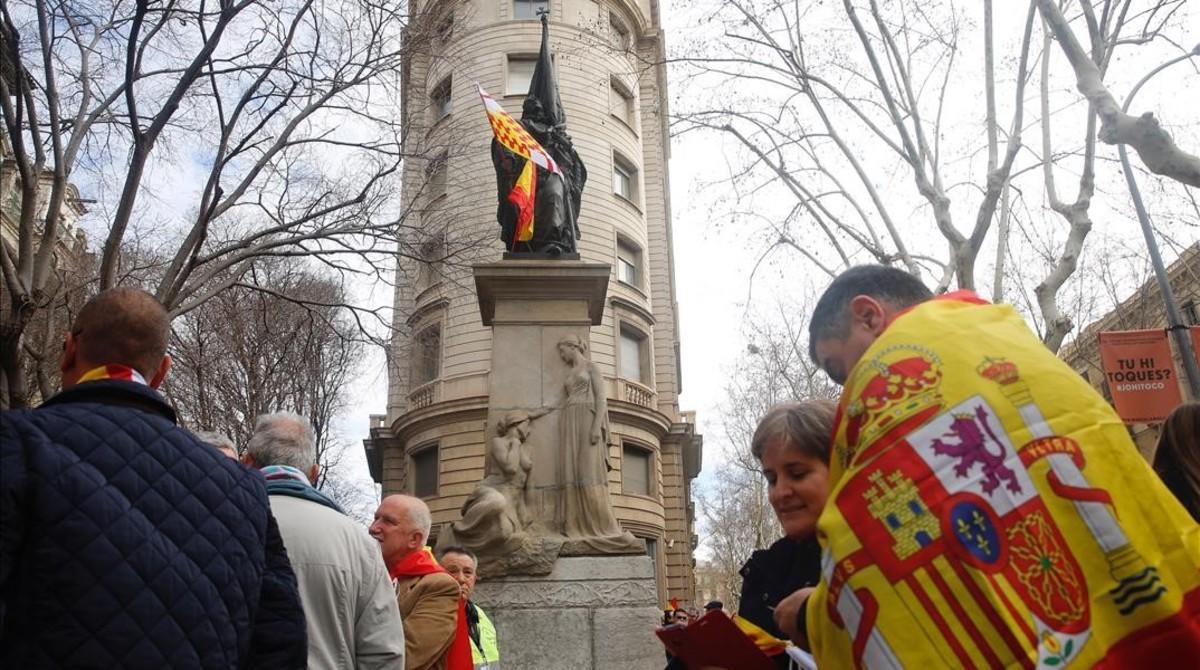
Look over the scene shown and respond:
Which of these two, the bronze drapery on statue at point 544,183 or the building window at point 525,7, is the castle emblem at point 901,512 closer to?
the bronze drapery on statue at point 544,183

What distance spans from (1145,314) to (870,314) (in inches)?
862

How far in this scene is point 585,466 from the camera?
7.46 meters

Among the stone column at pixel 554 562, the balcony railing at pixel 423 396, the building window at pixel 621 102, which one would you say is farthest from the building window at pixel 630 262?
the stone column at pixel 554 562

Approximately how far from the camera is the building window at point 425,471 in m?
25.1

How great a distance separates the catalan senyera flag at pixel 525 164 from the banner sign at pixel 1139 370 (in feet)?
27.7

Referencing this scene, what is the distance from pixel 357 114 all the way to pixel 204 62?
217cm

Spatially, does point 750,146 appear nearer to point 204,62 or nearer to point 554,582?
point 204,62

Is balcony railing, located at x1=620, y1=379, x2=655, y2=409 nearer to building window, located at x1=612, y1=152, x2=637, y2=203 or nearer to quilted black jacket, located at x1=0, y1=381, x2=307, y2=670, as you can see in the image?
building window, located at x1=612, y1=152, x2=637, y2=203

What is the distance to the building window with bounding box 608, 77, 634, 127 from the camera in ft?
94.5

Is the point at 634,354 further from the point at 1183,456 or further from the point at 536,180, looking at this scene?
the point at 1183,456

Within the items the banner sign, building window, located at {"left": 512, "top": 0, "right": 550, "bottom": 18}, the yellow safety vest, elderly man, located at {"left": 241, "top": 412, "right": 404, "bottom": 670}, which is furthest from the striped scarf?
building window, located at {"left": 512, "top": 0, "right": 550, "bottom": 18}

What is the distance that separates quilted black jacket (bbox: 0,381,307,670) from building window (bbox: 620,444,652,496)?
74.7 feet

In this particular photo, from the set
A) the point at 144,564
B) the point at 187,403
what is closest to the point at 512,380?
the point at 144,564

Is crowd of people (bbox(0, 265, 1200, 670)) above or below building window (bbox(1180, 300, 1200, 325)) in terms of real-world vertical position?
below
